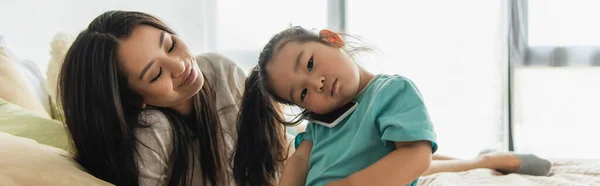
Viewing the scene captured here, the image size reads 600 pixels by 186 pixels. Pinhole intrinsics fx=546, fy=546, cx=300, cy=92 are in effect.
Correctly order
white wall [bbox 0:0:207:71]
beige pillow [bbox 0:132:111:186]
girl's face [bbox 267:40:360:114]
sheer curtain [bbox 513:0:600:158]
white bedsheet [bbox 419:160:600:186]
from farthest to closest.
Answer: sheer curtain [bbox 513:0:600:158] → white wall [bbox 0:0:207:71] → white bedsheet [bbox 419:160:600:186] → girl's face [bbox 267:40:360:114] → beige pillow [bbox 0:132:111:186]

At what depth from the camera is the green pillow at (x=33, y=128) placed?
1234 mm

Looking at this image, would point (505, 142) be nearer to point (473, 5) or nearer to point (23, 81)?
point (473, 5)

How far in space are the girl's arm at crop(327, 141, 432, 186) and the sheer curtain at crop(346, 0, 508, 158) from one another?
167 cm

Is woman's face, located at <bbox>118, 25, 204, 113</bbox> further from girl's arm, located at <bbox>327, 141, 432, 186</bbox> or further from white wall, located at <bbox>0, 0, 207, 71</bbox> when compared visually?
white wall, located at <bbox>0, 0, 207, 71</bbox>

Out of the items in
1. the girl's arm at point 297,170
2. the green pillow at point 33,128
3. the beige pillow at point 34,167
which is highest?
the beige pillow at point 34,167

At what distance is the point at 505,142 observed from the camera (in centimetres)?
258

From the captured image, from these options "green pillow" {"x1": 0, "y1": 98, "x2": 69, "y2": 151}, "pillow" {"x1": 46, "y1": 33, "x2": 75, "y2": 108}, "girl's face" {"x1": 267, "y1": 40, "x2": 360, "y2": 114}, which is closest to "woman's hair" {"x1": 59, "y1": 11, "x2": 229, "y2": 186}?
"green pillow" {"x1": 0, "y1": 98, "x2": 69, "y2": 151}

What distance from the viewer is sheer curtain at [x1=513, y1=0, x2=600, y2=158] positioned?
95.6 inches

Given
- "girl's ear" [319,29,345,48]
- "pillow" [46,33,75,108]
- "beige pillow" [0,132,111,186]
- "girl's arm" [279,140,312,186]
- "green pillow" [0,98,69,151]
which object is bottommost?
"girl's arm" [279,140,312,186]

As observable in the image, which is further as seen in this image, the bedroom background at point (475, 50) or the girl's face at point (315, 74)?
the bedroom background at point (475, 50)

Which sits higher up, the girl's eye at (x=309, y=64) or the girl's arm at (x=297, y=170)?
the girl's eye at (x=309, y=64)

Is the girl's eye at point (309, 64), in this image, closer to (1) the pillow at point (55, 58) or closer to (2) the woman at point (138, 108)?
(2) the woman at point (138, 108)

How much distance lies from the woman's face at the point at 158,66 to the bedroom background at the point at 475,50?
135cm

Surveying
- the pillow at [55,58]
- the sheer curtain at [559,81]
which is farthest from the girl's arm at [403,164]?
the sheer curtain at [559,81]
